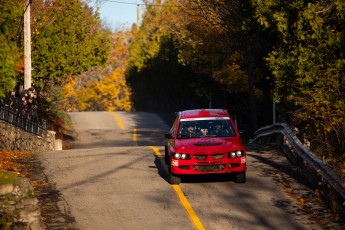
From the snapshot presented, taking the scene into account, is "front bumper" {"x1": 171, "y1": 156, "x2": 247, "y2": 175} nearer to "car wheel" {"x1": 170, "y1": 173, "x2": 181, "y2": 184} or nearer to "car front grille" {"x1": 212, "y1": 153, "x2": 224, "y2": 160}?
"car front grille" {"x1": 212, "y1": 153, "x2": 224, "y2": 160}

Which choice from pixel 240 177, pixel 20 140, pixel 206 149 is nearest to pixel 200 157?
pixel 206 149

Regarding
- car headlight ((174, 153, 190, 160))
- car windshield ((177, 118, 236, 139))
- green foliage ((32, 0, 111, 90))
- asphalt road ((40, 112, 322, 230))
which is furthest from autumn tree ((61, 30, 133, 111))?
car headlight ((174, 153, 190, 160))

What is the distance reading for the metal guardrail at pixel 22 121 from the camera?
25.8 meters

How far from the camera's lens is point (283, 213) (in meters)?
13.5

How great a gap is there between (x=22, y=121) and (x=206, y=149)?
13811mm

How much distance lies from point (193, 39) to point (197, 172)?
91.0 ft

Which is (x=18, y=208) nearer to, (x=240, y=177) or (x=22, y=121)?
(x=240, y=177)

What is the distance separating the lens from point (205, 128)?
1673cm

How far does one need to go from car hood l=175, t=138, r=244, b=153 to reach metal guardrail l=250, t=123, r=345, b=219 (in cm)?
171

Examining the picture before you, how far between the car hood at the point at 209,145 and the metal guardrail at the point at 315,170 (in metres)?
1.71

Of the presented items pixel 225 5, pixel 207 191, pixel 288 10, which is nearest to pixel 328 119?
pixel 288 10

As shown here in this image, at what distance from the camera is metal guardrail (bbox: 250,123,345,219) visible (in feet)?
43.9

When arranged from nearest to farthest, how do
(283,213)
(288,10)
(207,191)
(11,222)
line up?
1. (11,222)
2. (283,213)
3. (207,191)
4. (288,10)

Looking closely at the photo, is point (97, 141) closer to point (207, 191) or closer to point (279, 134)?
point (279, 134)
